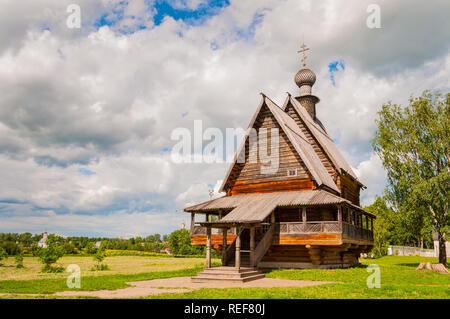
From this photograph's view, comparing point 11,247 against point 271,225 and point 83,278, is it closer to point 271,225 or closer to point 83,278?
point 83,278

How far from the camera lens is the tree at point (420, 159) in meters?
28.1

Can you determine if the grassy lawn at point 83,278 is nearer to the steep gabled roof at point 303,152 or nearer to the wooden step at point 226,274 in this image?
the wooden step at point 226,274

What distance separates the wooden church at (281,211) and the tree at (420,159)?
4.77 metres

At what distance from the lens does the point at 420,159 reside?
29.9 meters

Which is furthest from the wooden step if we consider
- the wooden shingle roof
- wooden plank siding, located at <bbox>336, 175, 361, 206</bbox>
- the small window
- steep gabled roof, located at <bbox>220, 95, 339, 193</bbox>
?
wooden plank siding, located at <bbox>336, 175, 361, 206</bbox>

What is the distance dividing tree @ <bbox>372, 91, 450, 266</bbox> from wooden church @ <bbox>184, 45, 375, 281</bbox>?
4.77 metres

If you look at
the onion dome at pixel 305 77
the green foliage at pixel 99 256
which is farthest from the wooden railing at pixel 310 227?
the green foliage at pixel 99 256

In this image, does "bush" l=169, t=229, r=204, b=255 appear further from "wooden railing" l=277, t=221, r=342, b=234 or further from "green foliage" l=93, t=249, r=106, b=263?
"wooden railing" l=277, t=221, r=342, b=234
